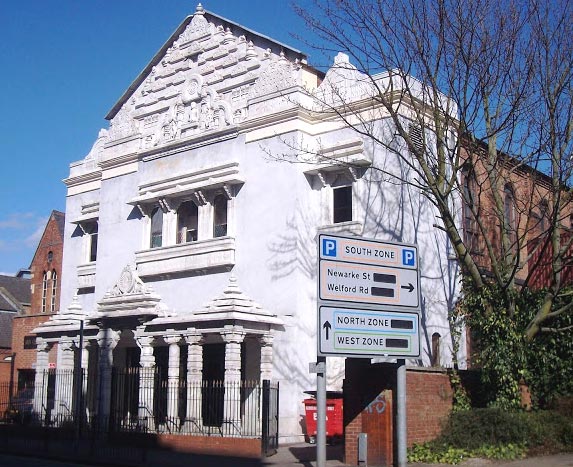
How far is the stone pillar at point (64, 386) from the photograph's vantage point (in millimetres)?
28828

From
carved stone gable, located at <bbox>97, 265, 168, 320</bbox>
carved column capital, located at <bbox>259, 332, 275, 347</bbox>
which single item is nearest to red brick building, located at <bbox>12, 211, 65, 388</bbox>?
carved stone gable, located at <bbox>97, 265, 168, 320</bbox>

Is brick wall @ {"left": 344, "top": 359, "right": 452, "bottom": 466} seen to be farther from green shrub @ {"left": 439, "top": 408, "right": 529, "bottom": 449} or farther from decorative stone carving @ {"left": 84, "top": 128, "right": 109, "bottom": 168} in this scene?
decorative stone carving @ {"left": 84, "top": 128, "right": 109, "bottom": 168}

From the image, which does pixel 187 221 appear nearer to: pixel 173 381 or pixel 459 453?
pixel 173 381

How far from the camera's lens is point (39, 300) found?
126 ft

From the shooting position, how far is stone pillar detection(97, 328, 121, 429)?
26.4m

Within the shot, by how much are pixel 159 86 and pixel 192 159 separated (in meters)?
4.36

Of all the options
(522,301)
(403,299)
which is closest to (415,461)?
(403,299)

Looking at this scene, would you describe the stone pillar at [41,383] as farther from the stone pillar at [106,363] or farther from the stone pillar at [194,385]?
the stone pillar at [194,385]

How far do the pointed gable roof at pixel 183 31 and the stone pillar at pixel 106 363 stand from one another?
10.3 meters

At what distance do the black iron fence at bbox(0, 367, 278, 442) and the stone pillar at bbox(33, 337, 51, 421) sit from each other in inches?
1.4

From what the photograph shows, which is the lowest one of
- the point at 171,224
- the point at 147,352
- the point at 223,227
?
the point at 147,352

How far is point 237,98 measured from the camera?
2845 centimetres

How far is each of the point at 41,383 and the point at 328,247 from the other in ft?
65.1

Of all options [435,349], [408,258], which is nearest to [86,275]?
[435,349]
